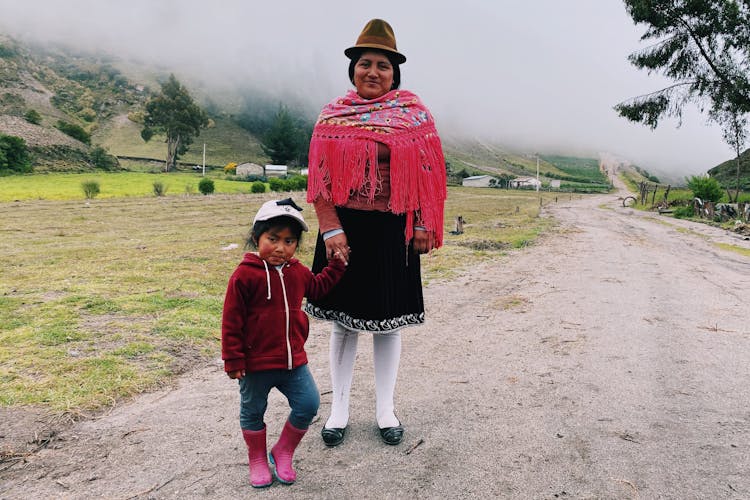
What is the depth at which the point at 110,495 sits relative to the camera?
7.14 ft

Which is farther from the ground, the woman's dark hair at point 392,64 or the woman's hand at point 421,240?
the woman's dark hair at point 392,64

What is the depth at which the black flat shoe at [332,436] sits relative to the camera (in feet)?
8.73

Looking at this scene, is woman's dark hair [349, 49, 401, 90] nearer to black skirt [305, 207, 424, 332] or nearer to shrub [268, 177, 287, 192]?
black skirt [305, 207, 424, 332]

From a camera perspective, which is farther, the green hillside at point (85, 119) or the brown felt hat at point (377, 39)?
the green hillside at point (85, 119)

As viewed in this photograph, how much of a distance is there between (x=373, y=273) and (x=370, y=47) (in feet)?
3.97

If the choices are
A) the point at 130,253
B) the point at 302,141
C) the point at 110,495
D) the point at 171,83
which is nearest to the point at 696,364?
the point at 110,495

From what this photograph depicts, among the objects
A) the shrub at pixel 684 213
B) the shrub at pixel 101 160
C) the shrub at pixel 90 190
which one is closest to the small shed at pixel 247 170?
the shrub at pixel 101 160

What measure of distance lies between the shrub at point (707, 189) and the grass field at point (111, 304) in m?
16.1

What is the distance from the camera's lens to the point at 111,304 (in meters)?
5.32

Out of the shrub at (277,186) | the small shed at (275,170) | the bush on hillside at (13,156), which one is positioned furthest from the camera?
the small shed at (275,170)

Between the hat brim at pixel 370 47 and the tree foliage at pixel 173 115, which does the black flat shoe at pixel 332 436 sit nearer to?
the hat brim at pixel 370 47

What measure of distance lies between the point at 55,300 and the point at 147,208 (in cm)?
1884

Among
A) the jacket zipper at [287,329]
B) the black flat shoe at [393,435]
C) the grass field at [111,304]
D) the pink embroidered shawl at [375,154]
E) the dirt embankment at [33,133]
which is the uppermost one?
the dirt embankment at [33,133]

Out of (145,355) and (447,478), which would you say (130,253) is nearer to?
(145,355)
